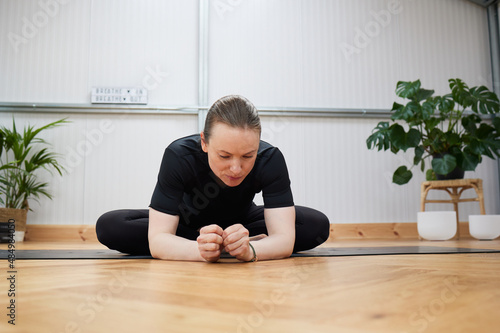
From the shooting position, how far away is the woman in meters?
1.16

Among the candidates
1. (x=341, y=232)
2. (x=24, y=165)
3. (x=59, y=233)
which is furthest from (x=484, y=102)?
(x=24, y=165)

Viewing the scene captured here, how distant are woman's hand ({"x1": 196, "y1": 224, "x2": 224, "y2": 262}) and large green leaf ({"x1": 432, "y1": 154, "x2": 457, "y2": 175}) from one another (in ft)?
8.87

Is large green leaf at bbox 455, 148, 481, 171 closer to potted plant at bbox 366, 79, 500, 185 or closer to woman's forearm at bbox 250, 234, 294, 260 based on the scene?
potted plant at bbox 366, 79, 500, 185

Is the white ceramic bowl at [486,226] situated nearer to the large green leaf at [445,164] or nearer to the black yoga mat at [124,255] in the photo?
the large green leaf at [445,164]

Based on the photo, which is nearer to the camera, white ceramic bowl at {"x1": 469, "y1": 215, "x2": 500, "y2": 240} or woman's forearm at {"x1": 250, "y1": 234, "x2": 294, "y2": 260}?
woman's forearm at {"x1": 250, "y1": 234, "x2": 294, "y2": 260}

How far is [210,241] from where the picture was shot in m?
1.12

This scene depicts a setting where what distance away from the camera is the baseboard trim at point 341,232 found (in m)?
3.68

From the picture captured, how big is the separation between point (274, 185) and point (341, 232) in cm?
272

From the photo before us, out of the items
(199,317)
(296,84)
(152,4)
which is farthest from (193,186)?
(152,4)

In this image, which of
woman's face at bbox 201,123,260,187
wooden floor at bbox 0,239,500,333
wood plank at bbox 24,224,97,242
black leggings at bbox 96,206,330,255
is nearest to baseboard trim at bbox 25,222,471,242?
wood plank at bbox 24,224,97,242

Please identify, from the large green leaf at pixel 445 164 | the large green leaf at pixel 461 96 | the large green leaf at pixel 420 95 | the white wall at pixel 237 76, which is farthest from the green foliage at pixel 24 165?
the large green leaf at pixel 461 96

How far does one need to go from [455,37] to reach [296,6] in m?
1.69

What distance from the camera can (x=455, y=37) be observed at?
437 cm

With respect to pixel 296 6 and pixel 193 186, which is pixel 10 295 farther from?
pixel 296 6
